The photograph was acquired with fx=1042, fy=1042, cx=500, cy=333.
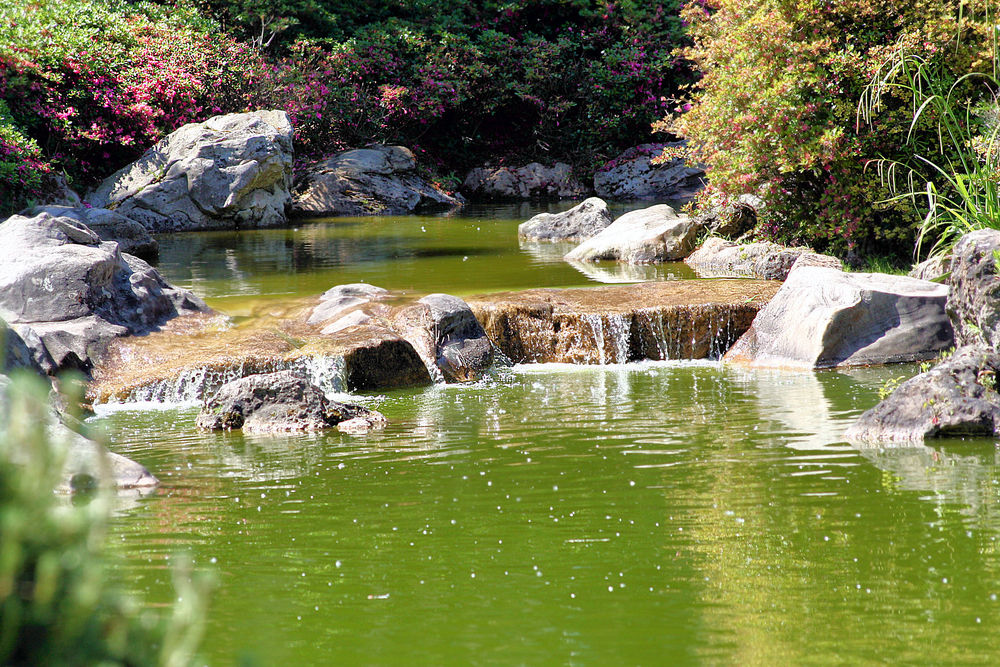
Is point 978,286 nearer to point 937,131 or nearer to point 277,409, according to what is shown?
point 277,409

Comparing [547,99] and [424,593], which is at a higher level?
[547,99]

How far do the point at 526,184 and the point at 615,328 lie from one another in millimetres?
19500

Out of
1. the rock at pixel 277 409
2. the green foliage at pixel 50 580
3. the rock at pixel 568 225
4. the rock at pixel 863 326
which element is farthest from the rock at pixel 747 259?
the green foliage at pixel 50 580

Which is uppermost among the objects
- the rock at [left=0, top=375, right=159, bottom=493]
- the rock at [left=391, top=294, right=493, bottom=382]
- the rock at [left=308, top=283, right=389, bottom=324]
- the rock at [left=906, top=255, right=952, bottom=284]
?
the rock at [left=906, top=255, right=952, bottom=284]

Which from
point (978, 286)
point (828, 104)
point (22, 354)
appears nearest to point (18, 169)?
point (22, 354)

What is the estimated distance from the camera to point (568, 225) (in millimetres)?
21062

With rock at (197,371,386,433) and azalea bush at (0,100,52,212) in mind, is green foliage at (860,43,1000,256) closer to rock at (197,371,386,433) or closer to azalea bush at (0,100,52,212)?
rock at (197,371,386,433)

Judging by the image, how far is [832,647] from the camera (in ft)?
13.9

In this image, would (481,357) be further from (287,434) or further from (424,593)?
(424,593)

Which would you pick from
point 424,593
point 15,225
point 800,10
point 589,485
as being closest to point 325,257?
point 15,225

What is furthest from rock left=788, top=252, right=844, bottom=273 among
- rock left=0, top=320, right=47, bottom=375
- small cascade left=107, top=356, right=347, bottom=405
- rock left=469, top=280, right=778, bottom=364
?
rock left=0, top=320, right=47, bottom=375

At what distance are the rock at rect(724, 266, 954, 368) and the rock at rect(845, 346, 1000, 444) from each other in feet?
10.5

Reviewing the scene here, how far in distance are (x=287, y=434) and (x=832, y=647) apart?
5.57 m

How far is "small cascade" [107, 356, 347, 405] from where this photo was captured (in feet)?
34.3
